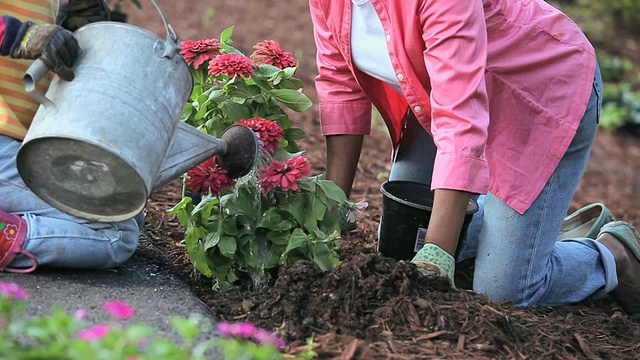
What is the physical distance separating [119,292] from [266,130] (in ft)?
2.28

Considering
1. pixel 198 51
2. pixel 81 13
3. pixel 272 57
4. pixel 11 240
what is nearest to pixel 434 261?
pixel 272 57

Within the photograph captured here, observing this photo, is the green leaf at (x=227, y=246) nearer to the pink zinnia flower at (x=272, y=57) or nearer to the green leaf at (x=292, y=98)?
the green leaf at (x=292, y=98)

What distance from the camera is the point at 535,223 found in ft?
10.4

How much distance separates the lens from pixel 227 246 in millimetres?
2852

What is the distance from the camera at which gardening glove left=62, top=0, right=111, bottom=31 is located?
2.94 metres

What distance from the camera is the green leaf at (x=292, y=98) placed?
2.97 metres

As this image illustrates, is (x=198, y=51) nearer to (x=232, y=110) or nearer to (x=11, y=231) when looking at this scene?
(x=232, y=110)

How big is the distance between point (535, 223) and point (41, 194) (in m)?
1.72

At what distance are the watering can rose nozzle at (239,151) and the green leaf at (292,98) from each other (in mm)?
288

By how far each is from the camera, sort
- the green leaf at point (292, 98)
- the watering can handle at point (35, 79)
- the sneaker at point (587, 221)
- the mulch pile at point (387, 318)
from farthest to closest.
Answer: the sneaker at point (587, 221), the green leaf at point (292, 98), the mulch pile at point (387, 318), the watering can handle at point (35, 79)

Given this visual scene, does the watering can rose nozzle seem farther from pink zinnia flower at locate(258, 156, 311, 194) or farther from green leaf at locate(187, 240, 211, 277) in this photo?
green leaf at locate(187, 240, 211, 277)

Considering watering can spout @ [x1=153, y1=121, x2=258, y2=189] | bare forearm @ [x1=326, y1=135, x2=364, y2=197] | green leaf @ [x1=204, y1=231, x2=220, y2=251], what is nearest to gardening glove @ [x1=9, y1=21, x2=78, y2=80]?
watering can spout @ [x1=153, y1=121, x2=258, y2=189]

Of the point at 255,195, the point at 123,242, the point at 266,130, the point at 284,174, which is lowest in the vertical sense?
the point at 123,242

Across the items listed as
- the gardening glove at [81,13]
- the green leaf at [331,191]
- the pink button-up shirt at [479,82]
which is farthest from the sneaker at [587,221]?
the gardening glove at [81,13]
